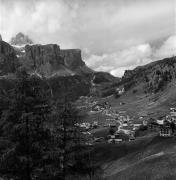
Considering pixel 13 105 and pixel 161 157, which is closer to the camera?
pixel 13 105

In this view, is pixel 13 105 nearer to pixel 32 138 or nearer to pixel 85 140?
pixel 32 138

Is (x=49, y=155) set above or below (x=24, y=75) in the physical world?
below

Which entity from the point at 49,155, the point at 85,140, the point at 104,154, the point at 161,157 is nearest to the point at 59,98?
the point at 85,140

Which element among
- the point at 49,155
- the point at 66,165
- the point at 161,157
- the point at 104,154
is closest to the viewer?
the point at 49,155

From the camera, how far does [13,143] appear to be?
95.5 ft

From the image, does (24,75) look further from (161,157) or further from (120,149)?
(120,149)

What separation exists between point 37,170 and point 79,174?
6.32m

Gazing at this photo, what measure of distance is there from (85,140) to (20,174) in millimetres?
8416

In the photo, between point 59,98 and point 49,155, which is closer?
point 49,155

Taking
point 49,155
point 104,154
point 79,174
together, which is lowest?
point 104,154

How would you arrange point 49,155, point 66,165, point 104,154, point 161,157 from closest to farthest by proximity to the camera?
1. point 49,155
2. point 66,165
3. point 161,157
4. point 104,154

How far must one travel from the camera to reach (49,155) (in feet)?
95.4

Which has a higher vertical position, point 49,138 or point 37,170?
point 49,138

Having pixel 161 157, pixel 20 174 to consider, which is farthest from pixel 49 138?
pixel 161 157
